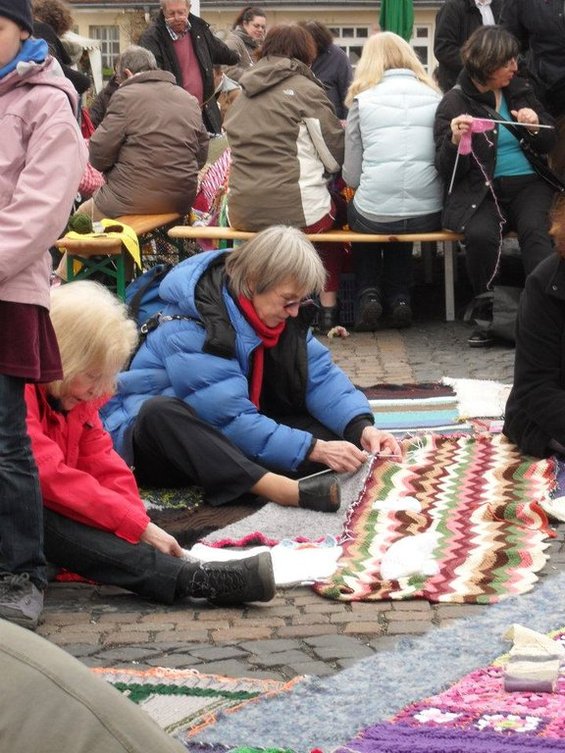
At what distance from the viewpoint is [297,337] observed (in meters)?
6.07

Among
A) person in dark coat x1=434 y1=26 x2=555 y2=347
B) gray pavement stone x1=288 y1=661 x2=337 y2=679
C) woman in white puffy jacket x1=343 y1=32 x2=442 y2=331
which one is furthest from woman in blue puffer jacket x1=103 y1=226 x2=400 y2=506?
woman in white puffy jacket x1=343 y1=32 x2=442 y2=331

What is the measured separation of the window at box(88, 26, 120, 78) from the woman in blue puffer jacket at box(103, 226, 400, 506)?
3406cm

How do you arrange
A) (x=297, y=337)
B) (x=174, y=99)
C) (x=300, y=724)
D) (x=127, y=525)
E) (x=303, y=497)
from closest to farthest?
(x=300, y=724) → (x=127, y=525) → (x=303, y=497) → (x=297, y=337) → (x=174, y=99)

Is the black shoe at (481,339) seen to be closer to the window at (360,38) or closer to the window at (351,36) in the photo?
the window at (360,38)

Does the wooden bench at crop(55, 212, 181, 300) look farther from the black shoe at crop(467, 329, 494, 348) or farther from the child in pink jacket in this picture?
the child in pink jacket

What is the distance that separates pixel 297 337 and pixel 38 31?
16.0 feet

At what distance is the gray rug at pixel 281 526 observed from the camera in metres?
5.30

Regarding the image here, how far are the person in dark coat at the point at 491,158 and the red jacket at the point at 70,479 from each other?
16.0 feet

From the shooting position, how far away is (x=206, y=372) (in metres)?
5.75

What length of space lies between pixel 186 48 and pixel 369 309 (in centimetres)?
459

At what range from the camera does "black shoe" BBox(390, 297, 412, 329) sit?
9992mm

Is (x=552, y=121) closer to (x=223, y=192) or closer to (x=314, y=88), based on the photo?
(x=314, y=88)

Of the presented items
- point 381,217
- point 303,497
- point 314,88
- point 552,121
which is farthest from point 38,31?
point 303,497

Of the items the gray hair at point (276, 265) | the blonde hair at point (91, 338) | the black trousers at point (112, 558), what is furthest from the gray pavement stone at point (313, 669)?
the gray hair at point (276, 265)
